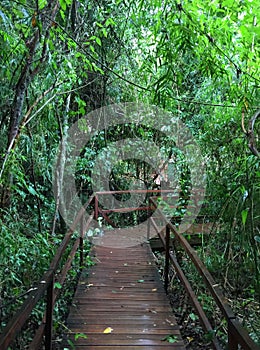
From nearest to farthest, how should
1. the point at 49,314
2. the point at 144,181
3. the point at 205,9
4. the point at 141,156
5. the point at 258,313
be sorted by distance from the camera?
the point at 49,314 → the point at 205,9 → the point at 258,313 → the point at 141,156 → the point at 144,181

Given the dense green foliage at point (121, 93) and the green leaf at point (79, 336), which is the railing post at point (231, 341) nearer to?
the dense green foliage at point (121, 93)

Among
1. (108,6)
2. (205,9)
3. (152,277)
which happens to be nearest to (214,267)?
(152,277)

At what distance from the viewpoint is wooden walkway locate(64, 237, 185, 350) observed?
2.53 metres

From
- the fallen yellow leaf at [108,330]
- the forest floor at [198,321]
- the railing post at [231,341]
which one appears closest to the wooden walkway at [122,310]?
the fallen yellow leaf at [108,330]

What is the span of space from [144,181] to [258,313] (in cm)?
539

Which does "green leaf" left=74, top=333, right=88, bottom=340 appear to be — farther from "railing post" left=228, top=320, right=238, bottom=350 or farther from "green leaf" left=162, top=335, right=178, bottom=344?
"railing post" left=228, top=320, right=238, bottom=350

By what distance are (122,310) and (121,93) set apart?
14.5ft

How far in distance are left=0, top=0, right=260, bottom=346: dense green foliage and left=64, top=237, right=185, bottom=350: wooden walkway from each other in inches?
22.1

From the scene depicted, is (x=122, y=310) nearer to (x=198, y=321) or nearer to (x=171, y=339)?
(x=171, y=339)

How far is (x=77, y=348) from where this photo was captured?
2.40m

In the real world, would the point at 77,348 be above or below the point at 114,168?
below

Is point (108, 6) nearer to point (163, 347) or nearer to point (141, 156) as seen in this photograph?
point (141, 156)

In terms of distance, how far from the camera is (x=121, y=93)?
652cm

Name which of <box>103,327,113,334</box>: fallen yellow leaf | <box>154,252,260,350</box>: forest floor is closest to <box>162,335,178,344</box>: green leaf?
<box>154,252,260,350</box>: forest floor
